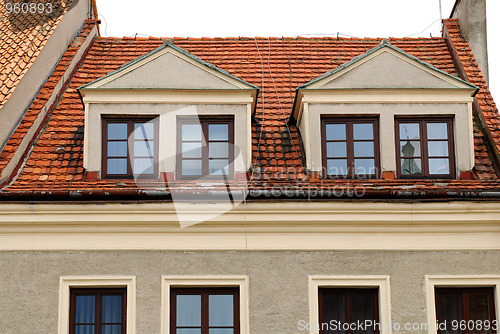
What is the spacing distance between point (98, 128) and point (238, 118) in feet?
7.94

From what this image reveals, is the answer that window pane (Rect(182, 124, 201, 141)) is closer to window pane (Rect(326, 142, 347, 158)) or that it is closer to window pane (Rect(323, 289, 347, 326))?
window pane (Rect(326, 142, 347, 158))

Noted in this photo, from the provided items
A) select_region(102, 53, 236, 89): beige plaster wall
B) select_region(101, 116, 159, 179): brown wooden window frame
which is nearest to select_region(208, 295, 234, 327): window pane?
select_region(101, 116, 159, 179): brown wooden window frame

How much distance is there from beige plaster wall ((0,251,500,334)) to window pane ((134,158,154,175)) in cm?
161

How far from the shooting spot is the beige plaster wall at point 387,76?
52.6 feet

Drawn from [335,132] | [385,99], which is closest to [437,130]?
[385,99]

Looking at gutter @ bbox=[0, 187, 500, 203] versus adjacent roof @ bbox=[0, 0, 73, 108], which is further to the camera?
adjacent roof @ bbox=[0, 0, 73, 108]

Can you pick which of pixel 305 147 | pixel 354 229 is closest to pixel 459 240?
pixel 354 229

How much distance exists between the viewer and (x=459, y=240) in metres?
14.6

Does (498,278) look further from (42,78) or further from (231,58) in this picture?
(42,78)

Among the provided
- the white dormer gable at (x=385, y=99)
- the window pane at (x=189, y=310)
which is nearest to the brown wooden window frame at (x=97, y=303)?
the window pane at (x=189, y=310)

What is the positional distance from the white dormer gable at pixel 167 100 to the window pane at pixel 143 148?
0.16m

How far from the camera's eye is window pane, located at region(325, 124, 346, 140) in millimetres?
15828

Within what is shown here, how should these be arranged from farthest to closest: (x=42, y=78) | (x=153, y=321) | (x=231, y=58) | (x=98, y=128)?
(x=231, y=58), (x=42, y=78), (x=98, y=128), (x=153, y=321)

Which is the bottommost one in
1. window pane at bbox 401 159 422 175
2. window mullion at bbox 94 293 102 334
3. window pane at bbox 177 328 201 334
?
window pane at bbox 177 328 201 334
